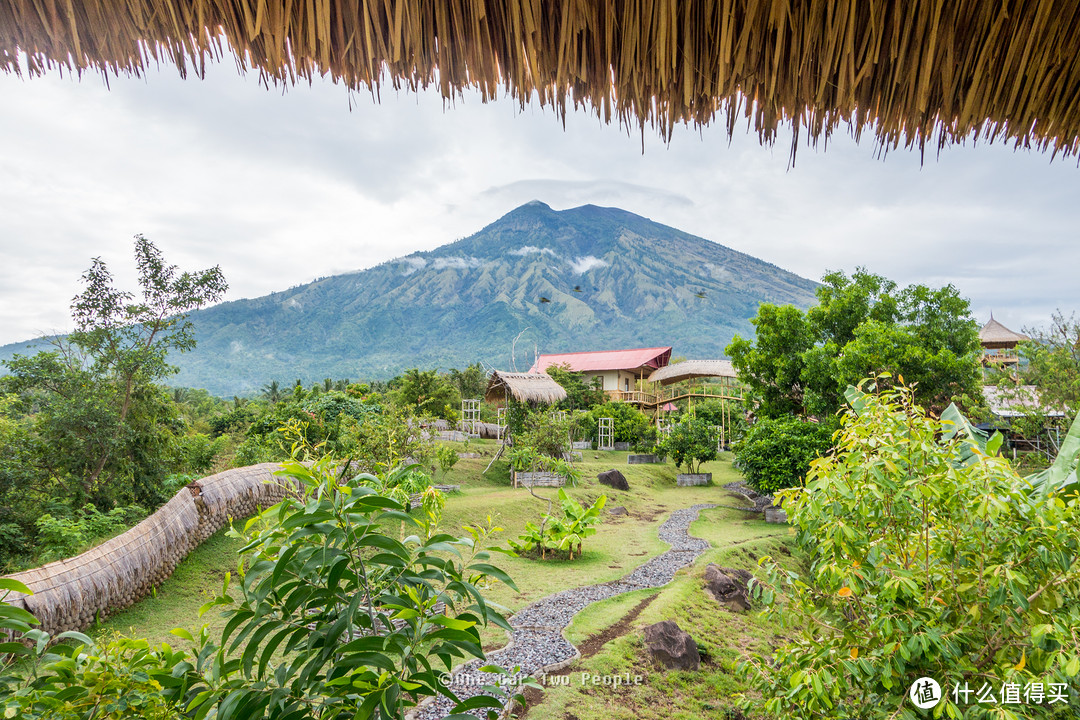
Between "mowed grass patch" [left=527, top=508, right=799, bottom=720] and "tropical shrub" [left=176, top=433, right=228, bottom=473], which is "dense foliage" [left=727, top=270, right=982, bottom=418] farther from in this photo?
"tropical shrub" [left=176, top=433, right=228, bottom=473]

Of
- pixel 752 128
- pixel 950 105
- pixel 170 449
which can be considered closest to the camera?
pixel 950 105

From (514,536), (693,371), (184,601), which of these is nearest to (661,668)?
(514,536)

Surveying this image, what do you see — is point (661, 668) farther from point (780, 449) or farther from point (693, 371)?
point (693, 371)

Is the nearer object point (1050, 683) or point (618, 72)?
point (1050, 683)

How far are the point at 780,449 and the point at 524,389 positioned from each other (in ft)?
19.4

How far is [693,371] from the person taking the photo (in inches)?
906

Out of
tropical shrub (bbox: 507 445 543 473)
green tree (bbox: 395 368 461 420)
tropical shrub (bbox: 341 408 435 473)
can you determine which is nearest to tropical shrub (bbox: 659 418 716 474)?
tropical shrub (bbox: 507 445 543 473)

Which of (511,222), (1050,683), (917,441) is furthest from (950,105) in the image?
(511,222)

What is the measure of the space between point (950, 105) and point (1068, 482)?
1.55 metres

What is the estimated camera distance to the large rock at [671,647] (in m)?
3.57

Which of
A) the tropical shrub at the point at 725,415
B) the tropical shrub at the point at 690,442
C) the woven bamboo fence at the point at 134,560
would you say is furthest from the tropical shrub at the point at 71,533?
the tropical shrub at the point at 725,415

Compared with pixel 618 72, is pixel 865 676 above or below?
below

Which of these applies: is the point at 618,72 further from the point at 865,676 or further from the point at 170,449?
the point at 170,449

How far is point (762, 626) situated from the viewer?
15.5 feet
